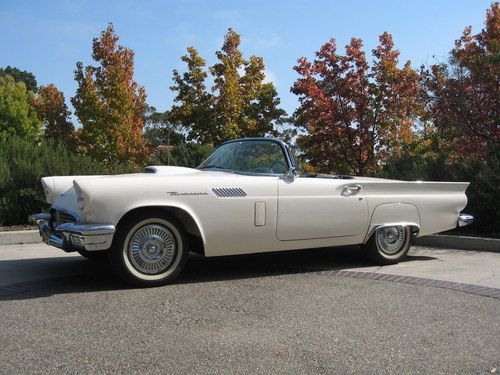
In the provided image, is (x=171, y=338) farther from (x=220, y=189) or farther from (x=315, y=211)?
(x=315, y=211)

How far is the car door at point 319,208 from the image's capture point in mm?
5469

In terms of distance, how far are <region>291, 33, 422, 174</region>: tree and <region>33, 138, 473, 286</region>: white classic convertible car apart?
774 centimetres

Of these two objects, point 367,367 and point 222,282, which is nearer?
point 367,367

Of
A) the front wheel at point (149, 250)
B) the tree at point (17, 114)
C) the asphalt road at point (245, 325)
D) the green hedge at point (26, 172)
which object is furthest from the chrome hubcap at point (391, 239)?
the tree at point (17, 114)

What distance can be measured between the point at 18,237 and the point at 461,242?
6591 millimetres

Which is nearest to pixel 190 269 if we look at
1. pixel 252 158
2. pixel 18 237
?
pixel 252 158

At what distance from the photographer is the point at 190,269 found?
589cm

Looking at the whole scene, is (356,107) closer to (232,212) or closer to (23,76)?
(232,212)

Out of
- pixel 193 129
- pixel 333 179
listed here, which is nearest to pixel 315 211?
pixel 333 179

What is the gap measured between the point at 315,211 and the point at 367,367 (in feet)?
8.62

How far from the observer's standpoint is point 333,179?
596 centimetres

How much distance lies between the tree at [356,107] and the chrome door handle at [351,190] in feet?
26.7

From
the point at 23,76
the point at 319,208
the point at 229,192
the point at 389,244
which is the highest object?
the point at 23,76

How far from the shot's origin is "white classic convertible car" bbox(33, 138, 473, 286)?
15.7 feet
